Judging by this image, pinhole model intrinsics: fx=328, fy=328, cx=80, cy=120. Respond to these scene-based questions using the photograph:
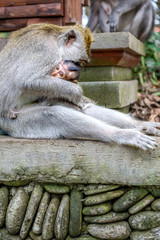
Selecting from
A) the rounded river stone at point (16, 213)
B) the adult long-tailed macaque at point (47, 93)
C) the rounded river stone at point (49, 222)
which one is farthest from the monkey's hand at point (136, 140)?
the rounded river stone at point (16, 213)

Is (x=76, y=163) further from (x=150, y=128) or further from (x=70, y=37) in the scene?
(x=70, y=37)

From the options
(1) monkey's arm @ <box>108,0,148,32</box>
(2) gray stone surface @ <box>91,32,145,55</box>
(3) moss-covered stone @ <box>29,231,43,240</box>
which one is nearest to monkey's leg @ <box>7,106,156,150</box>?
(3) moss-covered stone @ <box>29,231,43,240</box>

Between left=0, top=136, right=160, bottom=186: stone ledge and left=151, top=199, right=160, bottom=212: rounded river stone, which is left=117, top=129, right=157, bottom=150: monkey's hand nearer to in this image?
left=0, top=136, right=160, bottom=186: stone ledge

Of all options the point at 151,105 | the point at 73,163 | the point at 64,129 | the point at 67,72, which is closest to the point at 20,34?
the point at 67,72

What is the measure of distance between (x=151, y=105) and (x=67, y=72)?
3319mm

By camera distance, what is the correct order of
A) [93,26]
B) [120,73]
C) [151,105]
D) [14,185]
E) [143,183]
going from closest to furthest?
[143,183] < [14,185] < [120,73] < [151,105] < [93,26]

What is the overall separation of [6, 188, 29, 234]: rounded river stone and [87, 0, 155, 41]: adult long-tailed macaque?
426 cm

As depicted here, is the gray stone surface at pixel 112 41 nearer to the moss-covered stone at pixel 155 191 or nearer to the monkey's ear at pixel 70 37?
the monkey's ear at pixel 70 37

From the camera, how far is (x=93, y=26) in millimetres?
6672

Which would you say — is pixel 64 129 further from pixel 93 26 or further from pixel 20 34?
pixel 93 26

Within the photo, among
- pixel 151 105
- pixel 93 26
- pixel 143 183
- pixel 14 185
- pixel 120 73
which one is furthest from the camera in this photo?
pixel 93 26

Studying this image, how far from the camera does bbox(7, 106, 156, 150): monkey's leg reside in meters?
2.85

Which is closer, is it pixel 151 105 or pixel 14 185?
pixel 14 185

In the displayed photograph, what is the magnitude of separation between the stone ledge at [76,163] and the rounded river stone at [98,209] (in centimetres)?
21
